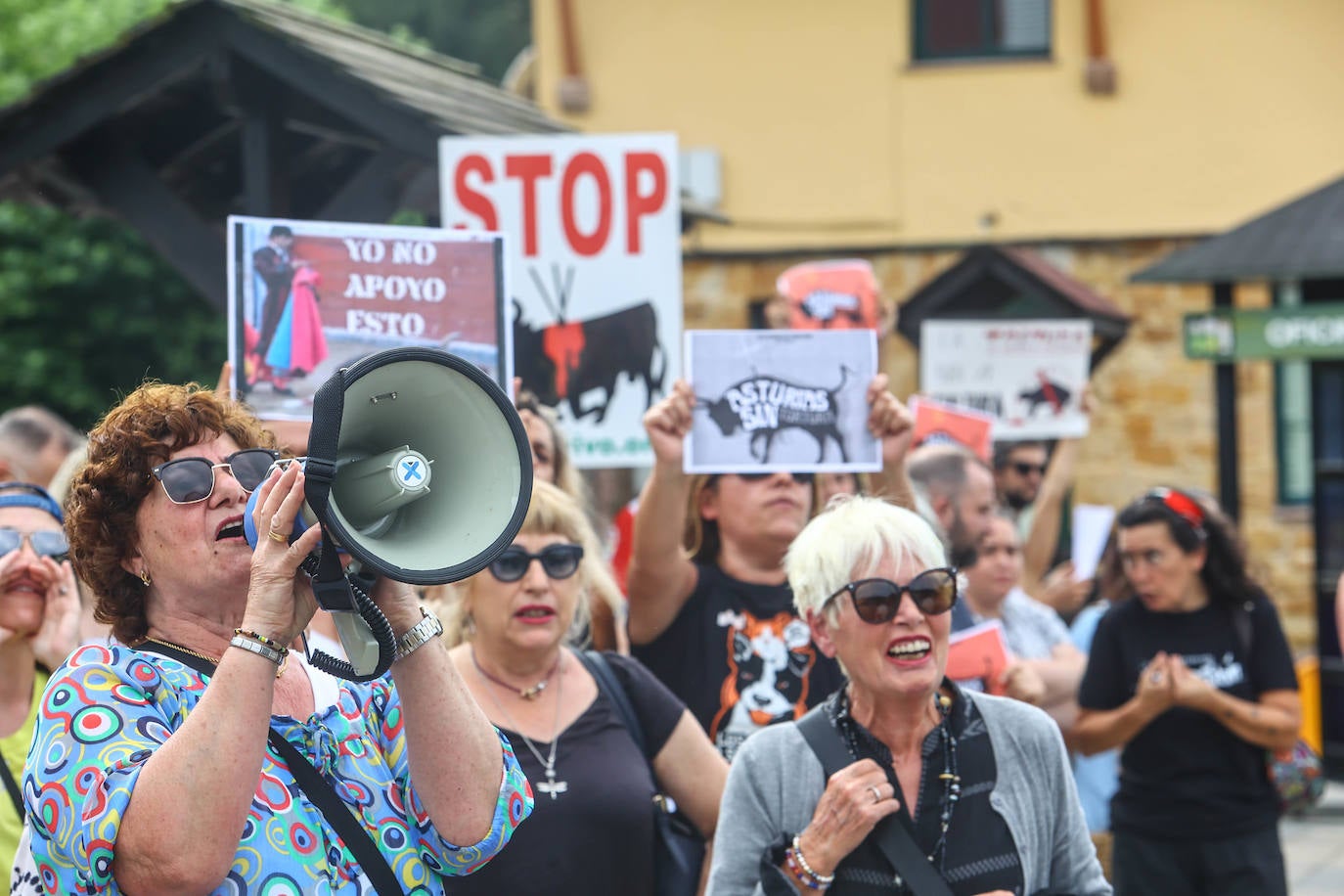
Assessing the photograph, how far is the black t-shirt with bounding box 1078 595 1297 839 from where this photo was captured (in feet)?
16.6

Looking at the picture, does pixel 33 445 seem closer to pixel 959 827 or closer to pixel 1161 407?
pixel 959 827

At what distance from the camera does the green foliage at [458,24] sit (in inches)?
→ 1253

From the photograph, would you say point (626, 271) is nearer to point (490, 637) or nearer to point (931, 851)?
point (490, 637)

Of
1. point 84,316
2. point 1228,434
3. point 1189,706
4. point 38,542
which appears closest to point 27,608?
point 38,542

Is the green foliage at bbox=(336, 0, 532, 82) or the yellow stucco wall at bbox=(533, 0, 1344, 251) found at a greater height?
the green foliage at bbox=(336, 0, 532, 82)

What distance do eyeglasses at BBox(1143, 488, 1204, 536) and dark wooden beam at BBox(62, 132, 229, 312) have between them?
11.7 feet

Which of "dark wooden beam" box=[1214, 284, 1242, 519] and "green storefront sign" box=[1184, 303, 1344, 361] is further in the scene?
Answer: "dark wooden beam" box=[1214, 284, 1242, 519]

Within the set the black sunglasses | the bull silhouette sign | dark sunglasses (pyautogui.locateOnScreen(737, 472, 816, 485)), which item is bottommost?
the black sunglasses

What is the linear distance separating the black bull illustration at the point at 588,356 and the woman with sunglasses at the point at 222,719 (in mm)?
2492

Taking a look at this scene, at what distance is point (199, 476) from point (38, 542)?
5.07ft

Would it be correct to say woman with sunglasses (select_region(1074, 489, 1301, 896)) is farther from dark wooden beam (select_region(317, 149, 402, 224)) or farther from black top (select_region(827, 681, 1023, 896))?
dark wooden beam (select_region(317, 149, 402, 224))

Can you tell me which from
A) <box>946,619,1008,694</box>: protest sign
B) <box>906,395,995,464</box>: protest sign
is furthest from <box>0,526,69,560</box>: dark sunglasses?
<box>906,395,995,464</box>: protest sign

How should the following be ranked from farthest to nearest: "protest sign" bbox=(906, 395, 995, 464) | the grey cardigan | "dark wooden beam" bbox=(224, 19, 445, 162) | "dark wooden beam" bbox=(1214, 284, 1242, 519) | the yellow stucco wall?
1. the yellow stucco wall
2. "dark wooden beam" bbox=(1214, 284, 1242, 519)
3. "protest sign" bbox=(906, 395, 995, 464)
4. "dark wooden beam" bbox=(224, 19, 445, 162)
5. the grey cardigan

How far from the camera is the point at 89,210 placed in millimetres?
7727
